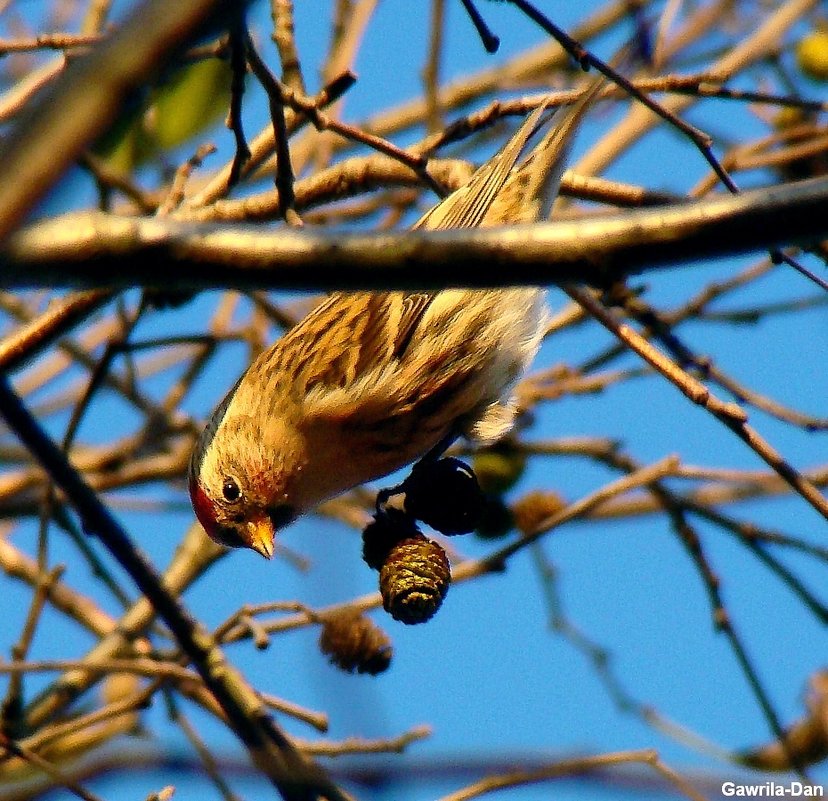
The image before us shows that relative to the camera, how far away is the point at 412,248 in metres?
1.75

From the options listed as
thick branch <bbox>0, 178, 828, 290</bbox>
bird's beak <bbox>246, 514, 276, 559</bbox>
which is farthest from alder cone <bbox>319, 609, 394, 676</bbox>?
thick branch <bbox>0, 178, 828, 290</bbox>

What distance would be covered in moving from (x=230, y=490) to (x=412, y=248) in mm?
2894

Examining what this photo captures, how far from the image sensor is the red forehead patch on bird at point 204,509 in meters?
4.43

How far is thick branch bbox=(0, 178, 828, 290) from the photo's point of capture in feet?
5.64

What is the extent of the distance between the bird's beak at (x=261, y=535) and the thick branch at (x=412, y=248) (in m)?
2.73

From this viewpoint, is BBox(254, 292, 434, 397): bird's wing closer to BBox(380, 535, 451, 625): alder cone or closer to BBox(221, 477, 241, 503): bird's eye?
BBox(221, 477, 241, 503): bird's eye

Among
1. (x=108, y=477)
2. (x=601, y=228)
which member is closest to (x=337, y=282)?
(x=601, y=228)

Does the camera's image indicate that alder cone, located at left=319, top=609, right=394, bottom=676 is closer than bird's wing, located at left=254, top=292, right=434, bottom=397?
Yes

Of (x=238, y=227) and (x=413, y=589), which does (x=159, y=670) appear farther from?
(x=238, y=227)

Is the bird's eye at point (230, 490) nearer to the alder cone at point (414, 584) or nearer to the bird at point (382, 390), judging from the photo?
the bird at point (382, 390)

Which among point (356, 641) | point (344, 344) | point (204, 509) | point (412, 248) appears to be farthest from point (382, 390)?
point (412, 248)

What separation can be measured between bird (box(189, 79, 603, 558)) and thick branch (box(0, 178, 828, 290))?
8.47 feet

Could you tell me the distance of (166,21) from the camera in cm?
128

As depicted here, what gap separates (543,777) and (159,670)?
1.20 metres
